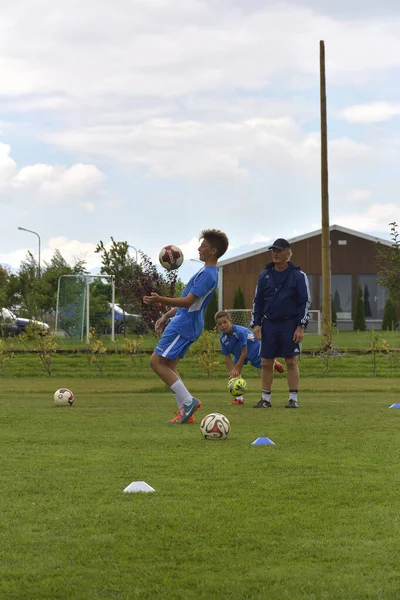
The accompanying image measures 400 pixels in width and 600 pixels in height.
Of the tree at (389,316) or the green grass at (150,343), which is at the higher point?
the tree at (389,316)

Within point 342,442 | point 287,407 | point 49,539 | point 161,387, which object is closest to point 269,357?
point 287,407

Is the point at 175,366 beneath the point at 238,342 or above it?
beneath

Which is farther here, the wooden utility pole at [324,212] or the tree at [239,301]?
the tree at [239,301]

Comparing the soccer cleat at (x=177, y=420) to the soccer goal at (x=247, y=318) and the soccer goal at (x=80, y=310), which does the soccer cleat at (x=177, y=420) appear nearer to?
the soccer goal at (x=80, y=310)

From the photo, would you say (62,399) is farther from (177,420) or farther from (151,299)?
(151,299)

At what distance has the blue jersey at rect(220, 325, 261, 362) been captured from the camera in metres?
16.1

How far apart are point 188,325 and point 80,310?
31.1 m

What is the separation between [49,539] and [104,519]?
56 cm

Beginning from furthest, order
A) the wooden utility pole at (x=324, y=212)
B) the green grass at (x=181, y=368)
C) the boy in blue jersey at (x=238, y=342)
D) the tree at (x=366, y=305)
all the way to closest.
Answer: the tree at (x=366, y=305), the wooden utility pole at (x=324, y=212), the green grass at (x=181, y=368), the boy in blue jersey at (x=238, y=342)

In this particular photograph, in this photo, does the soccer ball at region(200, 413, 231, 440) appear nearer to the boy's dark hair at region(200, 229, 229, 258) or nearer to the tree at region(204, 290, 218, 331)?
the boy's dark hair at region(200, 229, 229, 258)

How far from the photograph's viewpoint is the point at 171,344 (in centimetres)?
1190

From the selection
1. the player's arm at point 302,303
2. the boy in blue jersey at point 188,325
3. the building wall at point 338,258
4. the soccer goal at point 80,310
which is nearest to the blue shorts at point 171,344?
the boy in blue jersey at point 188,325

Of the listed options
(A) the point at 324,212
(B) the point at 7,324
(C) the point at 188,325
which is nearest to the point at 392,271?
(A) the point at 324,212

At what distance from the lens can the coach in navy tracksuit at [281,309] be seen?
13742mm
